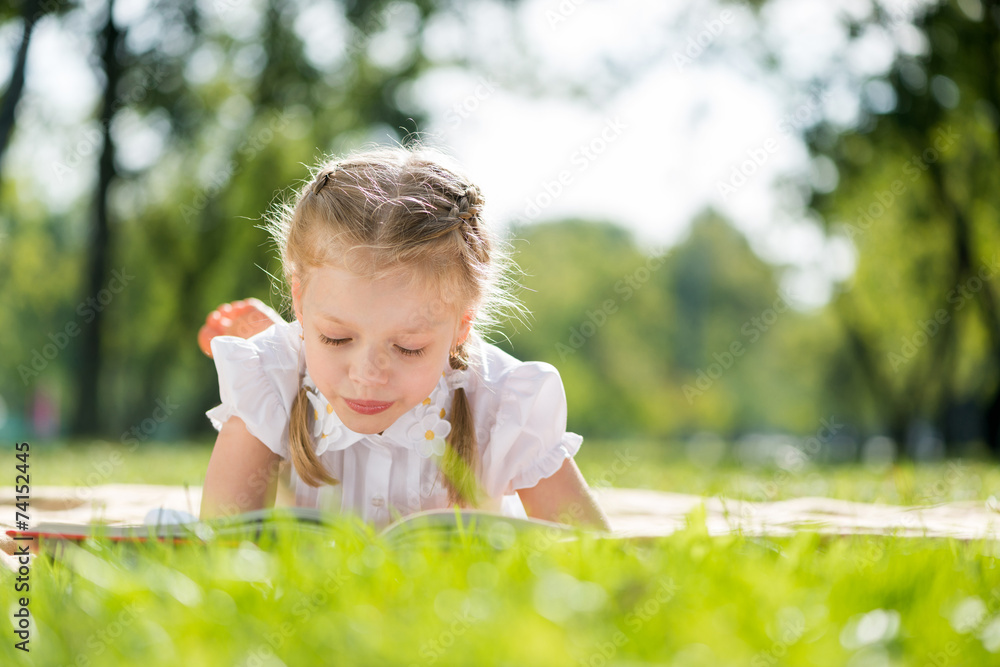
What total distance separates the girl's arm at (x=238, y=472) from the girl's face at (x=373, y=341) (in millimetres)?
336

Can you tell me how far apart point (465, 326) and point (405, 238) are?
384 millimetres

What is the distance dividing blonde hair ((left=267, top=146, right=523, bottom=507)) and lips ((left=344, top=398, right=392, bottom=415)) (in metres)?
A: 0.32

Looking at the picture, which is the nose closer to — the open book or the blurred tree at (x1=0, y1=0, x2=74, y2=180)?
the open book

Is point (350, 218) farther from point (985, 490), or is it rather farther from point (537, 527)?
point (985, 490)

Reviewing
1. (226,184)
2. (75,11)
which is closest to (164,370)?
(226,184)

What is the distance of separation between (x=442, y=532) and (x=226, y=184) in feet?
52.9

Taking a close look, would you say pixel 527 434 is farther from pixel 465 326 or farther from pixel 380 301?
pixel 380 301

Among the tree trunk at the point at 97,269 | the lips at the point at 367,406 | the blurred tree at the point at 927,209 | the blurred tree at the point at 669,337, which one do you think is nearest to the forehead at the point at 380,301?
the lips at the point at 367,406

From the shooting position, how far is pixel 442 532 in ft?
5.04

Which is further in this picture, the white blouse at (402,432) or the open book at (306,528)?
the white blouse at (402,432)

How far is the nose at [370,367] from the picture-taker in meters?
2.25

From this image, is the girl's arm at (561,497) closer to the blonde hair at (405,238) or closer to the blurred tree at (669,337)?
the blonde hair at (405,238)

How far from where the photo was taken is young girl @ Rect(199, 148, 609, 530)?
2.33 metres

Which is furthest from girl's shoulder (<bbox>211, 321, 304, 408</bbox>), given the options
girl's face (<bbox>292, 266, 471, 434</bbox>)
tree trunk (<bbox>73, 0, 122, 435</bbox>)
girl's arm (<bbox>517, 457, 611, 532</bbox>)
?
tree trunk (<bbox>73, 0, 122, 435</bbox>)
